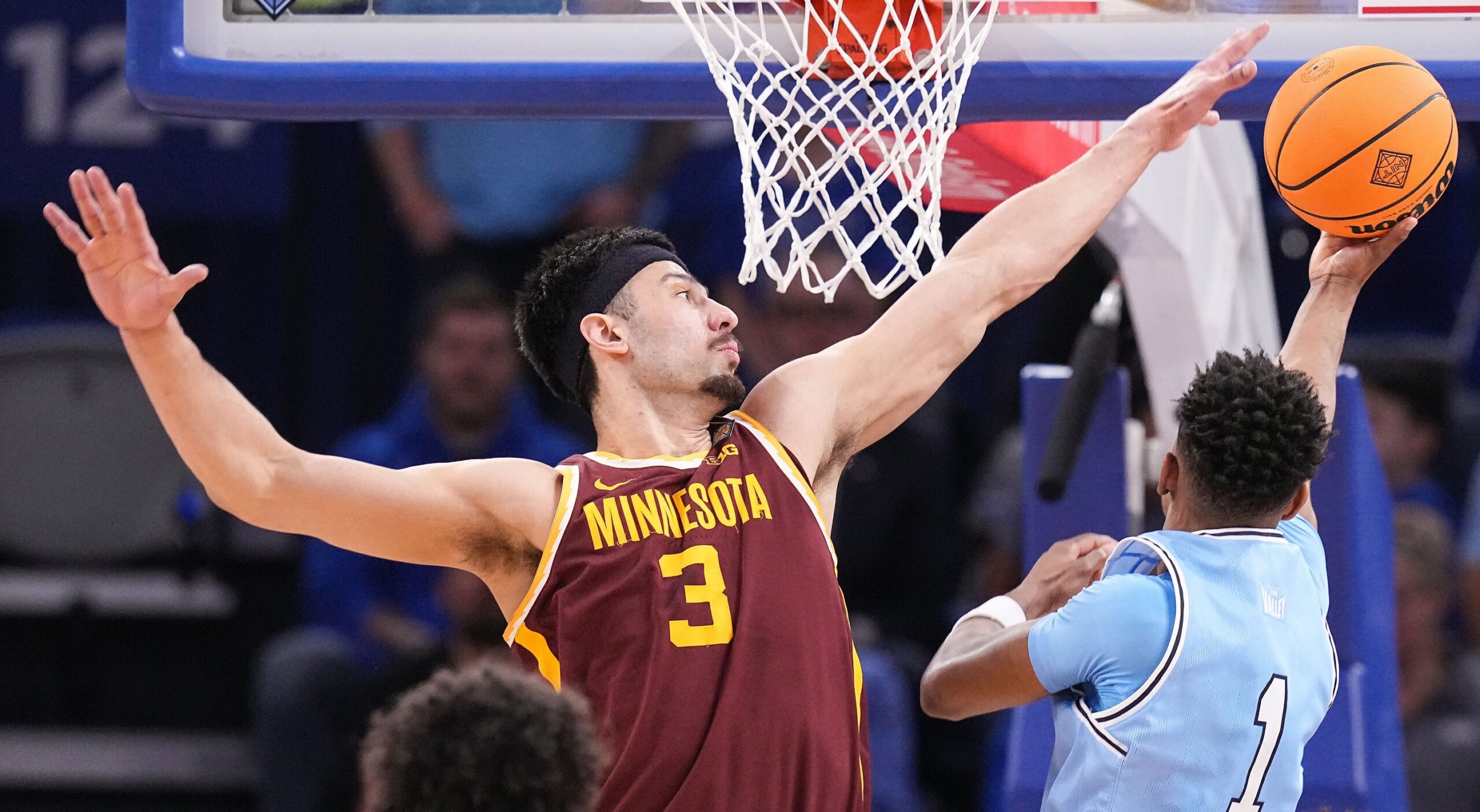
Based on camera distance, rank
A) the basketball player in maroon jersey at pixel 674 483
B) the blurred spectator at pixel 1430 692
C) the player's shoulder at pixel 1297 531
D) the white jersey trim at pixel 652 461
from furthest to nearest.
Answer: the blurred spectator at pixel 1430 692 < the white jersey trim at pixel 652 461 < the player's shoulder at pixel 1297 531 < the basketball player in maroon jersey at pixel 674 483

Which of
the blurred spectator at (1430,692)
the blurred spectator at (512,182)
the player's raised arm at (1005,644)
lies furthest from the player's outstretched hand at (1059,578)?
the blurred spectator at (512,182)

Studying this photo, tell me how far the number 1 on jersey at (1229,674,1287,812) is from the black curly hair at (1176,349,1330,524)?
285mm

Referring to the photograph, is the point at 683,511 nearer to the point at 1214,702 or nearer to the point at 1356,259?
the point at 1214,702

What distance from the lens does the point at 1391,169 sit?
3.10m

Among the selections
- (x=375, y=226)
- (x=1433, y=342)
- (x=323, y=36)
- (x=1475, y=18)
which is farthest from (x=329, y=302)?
(x=1475, y=18)

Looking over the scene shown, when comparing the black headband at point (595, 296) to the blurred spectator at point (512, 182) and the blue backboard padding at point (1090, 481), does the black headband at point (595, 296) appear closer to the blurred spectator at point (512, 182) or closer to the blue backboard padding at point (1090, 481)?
the blue backboard padding at point (1090, 481)

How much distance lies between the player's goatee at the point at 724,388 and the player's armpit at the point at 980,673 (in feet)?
2.02

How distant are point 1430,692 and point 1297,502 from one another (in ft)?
12.5

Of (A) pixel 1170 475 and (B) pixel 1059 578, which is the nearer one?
(A) pixel 1170 475

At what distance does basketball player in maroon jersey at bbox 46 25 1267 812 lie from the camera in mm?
2826

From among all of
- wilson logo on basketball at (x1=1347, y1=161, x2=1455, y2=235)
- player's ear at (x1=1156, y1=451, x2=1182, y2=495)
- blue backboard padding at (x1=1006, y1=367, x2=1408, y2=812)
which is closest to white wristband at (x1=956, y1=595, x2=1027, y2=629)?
player's ear at (x1=1156, y1=451, x2=1182, y2=495)

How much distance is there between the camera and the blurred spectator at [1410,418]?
6.92 metres

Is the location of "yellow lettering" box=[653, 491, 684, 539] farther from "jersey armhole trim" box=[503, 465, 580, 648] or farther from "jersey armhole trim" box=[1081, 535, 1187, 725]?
"jersey armhole trim" box=[1081, 535, 1187, 725]

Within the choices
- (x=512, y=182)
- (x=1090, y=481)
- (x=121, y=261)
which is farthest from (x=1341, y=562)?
(x=512, y=182)
